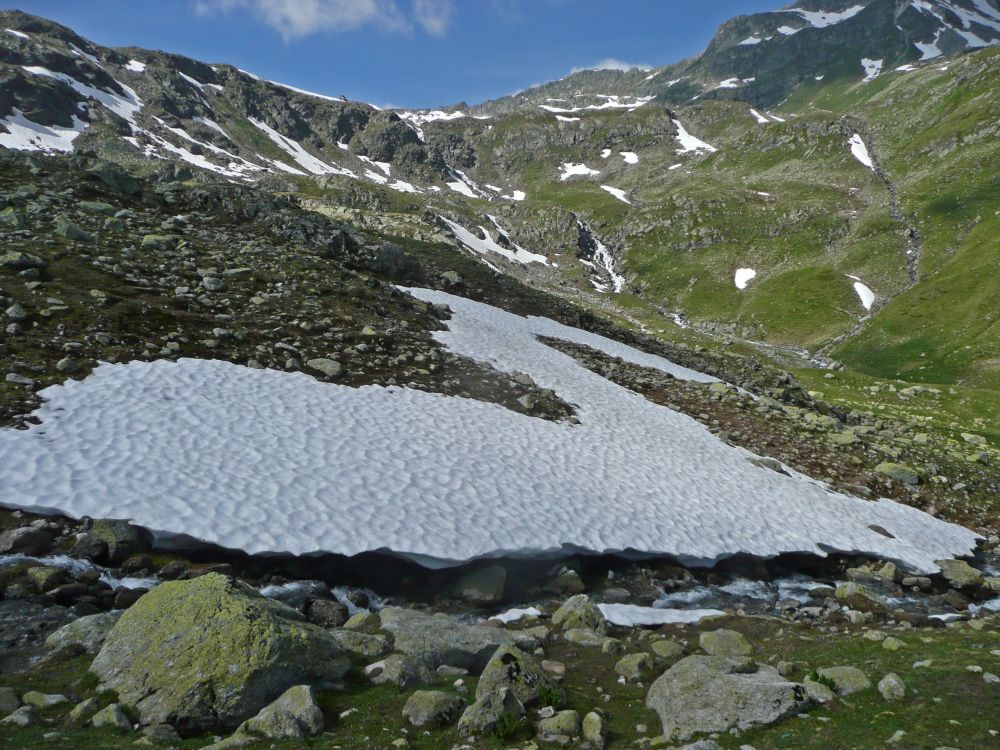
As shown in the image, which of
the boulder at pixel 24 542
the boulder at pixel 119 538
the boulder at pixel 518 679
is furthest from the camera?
the boulder at pixel 119 538

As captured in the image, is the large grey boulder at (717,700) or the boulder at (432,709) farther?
the large grey boulder at (717,700)

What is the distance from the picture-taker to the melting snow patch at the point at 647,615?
1255 centimetres

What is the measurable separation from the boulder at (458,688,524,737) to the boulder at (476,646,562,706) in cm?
26

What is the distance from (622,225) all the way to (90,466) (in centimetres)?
19856

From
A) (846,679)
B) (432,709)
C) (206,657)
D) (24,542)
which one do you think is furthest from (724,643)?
(24,542)

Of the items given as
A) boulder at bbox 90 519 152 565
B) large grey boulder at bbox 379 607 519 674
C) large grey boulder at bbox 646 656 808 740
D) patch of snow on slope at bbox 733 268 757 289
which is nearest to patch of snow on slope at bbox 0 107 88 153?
patch of snow on slope at bbox 733 268 757 289

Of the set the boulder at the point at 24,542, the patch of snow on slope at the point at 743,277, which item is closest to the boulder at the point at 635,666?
the boulder at the point at 24,542

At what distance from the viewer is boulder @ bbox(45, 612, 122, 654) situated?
8.15 m

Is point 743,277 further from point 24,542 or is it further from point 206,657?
point 206,657

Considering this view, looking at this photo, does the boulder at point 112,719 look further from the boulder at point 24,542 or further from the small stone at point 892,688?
the small stone at point 892,688

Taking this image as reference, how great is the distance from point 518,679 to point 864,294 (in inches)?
5279

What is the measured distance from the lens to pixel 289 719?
22.5ft

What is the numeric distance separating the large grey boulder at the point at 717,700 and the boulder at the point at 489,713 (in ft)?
7.20

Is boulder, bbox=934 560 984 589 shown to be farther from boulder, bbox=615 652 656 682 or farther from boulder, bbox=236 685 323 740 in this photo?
boulder, bbox=236 685 323 740
